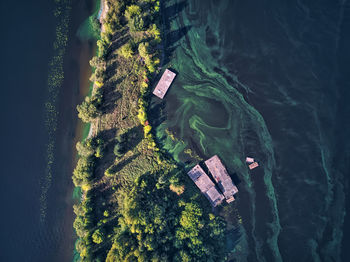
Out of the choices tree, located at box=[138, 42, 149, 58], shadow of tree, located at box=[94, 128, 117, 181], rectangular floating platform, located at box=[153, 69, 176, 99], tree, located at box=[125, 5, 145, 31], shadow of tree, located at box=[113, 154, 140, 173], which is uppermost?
tree, located at box=[125, 5, 145, 31]

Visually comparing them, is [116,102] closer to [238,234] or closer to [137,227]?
[137,227]

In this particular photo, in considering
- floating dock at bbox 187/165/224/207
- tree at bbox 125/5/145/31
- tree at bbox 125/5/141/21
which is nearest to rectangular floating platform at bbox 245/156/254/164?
floating dock at bbox 187/165/224/207

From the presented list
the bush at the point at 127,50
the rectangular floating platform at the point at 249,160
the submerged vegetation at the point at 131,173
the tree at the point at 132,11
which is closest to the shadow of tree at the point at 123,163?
the submerged vegetation at the point at 131,173

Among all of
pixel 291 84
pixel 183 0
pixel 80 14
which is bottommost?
pixel 291 84

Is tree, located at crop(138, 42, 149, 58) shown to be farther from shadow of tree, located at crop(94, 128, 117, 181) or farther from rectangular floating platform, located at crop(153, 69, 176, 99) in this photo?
shadow of tree, located at crop(94, 128, 117, 181)

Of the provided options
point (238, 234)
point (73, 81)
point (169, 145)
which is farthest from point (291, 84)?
point (73, 81)

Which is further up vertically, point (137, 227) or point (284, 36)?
point (284, 36)
